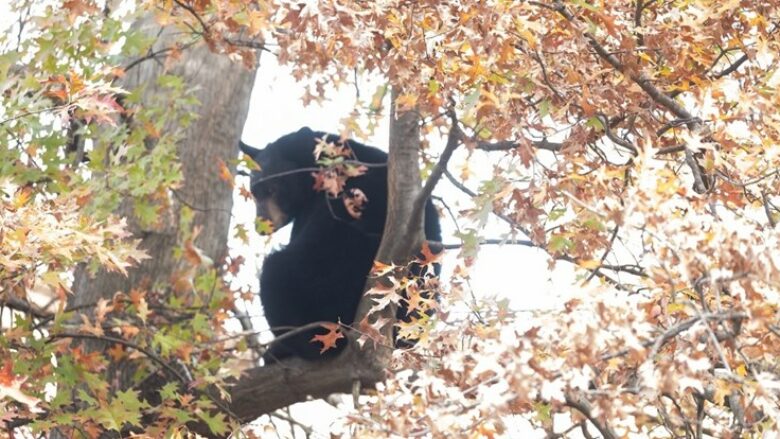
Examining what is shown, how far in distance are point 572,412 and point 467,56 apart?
1259 mm

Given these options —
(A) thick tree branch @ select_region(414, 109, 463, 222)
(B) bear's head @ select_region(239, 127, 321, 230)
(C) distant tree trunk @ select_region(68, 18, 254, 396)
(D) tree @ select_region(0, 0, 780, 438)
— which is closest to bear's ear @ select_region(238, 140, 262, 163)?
(B) bear's head @ select_region(239, 127, 321, 230)

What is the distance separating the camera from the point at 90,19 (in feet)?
19.4

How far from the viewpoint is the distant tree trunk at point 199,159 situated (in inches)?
259

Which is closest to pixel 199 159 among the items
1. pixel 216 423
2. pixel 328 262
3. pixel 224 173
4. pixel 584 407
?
pixel 224 173

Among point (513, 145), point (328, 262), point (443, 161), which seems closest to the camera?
point (513, 145)

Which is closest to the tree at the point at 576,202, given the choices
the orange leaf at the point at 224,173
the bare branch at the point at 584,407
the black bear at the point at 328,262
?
the bare branch at the point at 584,407

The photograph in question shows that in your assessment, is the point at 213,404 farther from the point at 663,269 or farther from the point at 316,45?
the point at 663,269

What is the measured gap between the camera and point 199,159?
6996 millimetres

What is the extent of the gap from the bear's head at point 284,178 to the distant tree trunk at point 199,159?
1.10 meters

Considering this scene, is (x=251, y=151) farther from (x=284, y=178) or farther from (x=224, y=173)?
(x=224, y=173)

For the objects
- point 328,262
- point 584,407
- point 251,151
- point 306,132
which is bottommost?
point 584,407

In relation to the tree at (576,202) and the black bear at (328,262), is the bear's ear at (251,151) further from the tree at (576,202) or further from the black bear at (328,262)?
the tree at (576,202)

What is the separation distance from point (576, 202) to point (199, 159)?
4494 mm

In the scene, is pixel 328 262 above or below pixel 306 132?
below
